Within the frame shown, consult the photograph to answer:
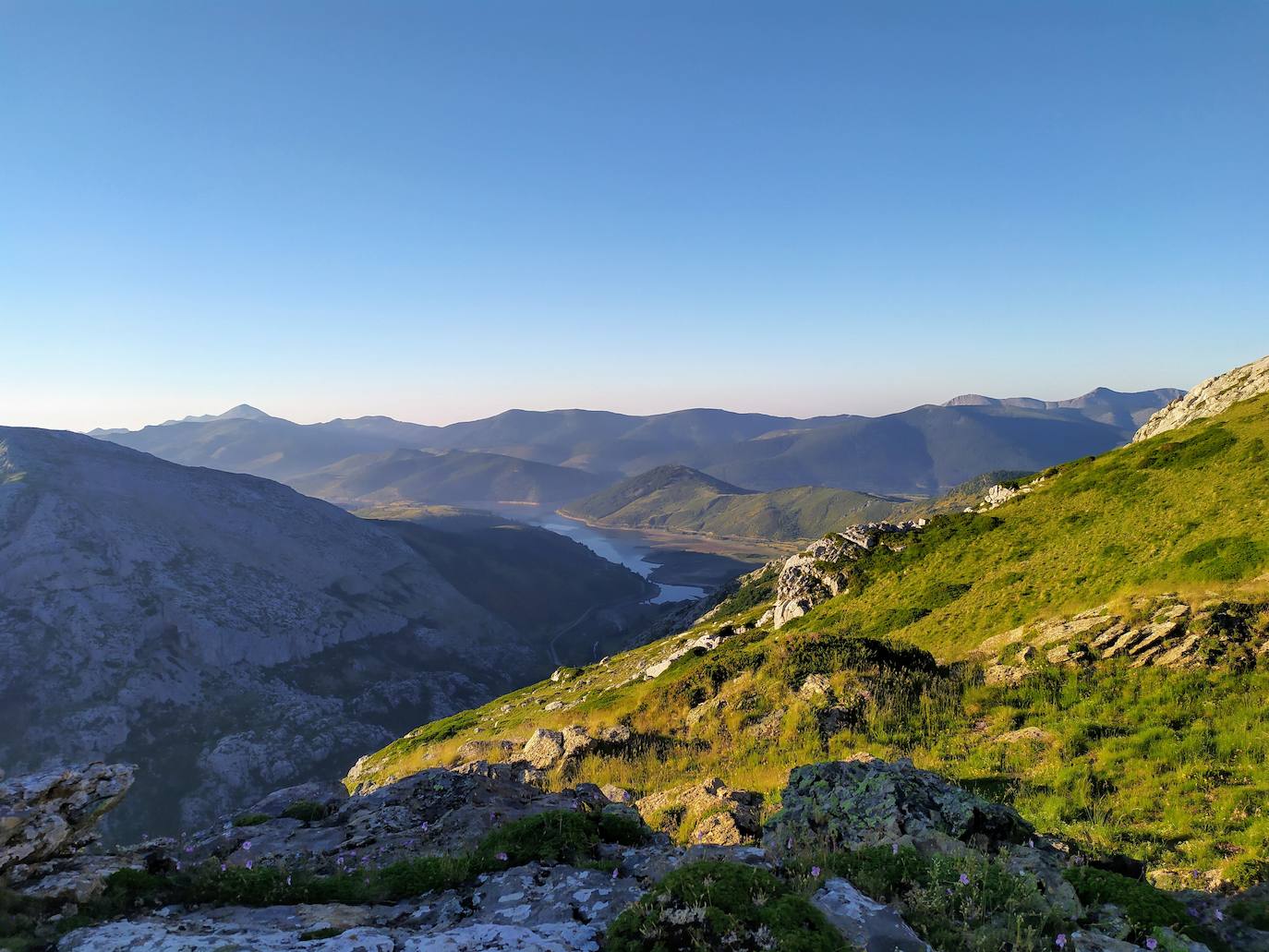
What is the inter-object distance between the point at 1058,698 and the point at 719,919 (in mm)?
17471

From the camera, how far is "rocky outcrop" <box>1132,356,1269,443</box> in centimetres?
5934

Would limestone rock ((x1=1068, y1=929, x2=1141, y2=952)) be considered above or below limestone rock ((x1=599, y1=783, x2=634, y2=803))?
above

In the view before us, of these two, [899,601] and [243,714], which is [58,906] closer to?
[899,601]

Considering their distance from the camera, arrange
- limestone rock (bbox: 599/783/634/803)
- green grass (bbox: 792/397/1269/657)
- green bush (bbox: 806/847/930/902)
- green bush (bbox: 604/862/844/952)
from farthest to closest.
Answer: green grass (bbox: 792/397/1269/657), limestone rock (bbox: 599/783/634/803), green bush (bbox: 806/847/930/902), green bush (bbox: 604/862/844/952)

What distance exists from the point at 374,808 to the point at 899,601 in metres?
38.1

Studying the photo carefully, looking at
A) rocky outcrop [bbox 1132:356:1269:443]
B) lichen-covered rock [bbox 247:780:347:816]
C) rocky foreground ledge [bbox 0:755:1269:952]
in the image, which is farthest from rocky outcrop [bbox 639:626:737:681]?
rocky outcrop [bbox 1132:356:1269:443]

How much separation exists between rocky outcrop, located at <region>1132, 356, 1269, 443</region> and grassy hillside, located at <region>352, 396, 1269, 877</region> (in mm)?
20017

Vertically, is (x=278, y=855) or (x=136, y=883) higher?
(x=136, y=883)

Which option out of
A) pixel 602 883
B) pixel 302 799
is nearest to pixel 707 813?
pixel 602 883

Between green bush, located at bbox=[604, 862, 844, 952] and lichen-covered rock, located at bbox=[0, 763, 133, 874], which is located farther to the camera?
lichen-covered rock, located at bbox=[0, 763, 133, 874]

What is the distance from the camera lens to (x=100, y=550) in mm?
184875

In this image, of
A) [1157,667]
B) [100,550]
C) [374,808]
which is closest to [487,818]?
[374,808]

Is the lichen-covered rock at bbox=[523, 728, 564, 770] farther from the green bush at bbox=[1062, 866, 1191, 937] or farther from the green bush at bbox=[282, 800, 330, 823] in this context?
the green bush at bbox=[1062, 866, 1191, 937]

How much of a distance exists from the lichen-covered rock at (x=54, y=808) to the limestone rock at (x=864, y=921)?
1084 cm
